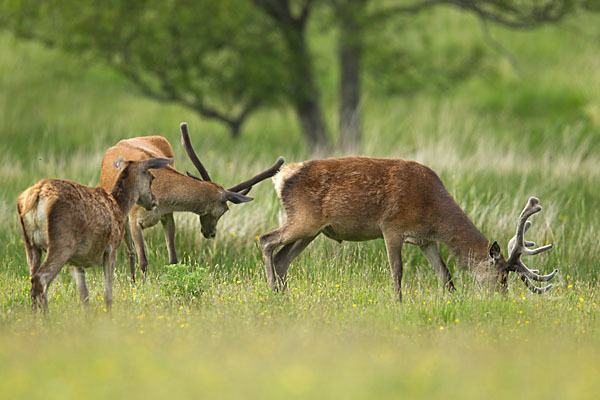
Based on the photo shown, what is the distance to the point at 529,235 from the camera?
32.7ft

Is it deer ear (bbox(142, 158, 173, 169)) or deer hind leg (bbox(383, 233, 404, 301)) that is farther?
deer hind leg (bbox(383, 233, 404, 301))

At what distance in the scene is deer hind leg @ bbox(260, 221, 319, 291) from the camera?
7.80 meters

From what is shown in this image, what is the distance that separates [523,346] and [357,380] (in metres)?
1.77

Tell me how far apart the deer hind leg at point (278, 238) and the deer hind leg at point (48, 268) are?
205 cm

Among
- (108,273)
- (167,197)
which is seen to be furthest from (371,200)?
(108,273)

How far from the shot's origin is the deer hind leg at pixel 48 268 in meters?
6.24

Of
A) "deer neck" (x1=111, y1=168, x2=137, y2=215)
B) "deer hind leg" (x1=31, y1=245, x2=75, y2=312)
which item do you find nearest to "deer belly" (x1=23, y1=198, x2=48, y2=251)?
"deer hind leg" (x1=31, y1=245, x2=75, y2=312)

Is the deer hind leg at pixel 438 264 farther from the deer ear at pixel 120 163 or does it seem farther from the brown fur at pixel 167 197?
the deer ear at pixel 120 163

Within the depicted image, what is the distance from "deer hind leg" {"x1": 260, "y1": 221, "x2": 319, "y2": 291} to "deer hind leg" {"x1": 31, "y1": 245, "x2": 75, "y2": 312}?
2.05m

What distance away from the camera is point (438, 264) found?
8109mm

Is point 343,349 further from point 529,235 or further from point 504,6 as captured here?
point 504,6

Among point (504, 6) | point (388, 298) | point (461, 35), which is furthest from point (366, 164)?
point (461, 35)

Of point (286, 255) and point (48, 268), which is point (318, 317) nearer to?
point (286, 255)

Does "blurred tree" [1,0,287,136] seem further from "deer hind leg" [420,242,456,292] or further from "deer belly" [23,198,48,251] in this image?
"deer belly" [23,198,48,251]
